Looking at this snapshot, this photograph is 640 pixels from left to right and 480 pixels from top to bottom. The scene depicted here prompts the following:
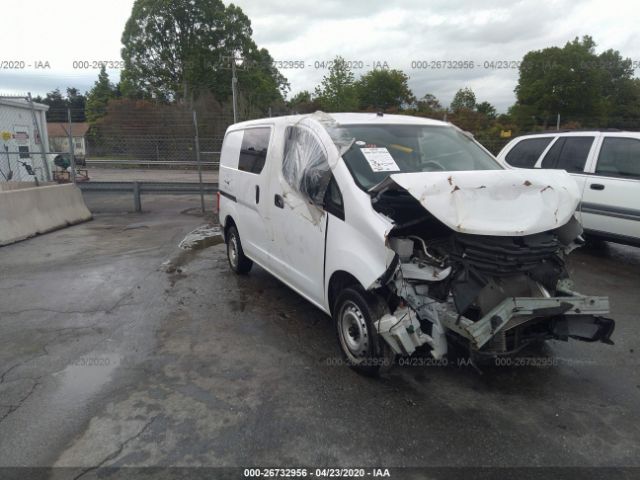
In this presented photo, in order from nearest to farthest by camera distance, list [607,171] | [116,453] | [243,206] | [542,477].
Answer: [542,477]
[116,453]
[243,206]
[607,171]

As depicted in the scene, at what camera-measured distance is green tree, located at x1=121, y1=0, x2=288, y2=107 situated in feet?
144

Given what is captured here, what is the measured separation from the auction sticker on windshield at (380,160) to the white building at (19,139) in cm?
1456

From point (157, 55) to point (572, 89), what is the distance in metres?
40.6

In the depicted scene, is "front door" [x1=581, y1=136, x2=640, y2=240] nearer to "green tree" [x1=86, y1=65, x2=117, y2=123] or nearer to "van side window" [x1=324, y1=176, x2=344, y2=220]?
"van side window" [x1=324, y1=176, x2=344, y2=220]

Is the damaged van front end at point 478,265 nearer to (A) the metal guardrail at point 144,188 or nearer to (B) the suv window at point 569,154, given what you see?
(B) the suv window at point 569,154

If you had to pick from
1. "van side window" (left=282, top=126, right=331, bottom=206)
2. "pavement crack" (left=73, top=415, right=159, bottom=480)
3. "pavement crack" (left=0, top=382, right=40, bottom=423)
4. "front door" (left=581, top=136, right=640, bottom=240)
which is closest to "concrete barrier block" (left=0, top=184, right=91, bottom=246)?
"pavement crack" (left=0, top=382, right=40, bottom=423)

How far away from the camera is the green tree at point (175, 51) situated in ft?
144

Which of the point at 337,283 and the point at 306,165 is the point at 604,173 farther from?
the point at 337,283

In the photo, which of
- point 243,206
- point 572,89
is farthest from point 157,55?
point 243,206

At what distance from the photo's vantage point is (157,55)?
147 ft

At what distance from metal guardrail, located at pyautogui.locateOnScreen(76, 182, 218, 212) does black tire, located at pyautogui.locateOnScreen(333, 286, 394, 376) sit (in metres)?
8.98

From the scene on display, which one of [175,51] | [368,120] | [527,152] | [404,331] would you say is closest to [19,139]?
[368,120]

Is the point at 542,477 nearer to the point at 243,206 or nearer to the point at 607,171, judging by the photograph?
the point at 243,206

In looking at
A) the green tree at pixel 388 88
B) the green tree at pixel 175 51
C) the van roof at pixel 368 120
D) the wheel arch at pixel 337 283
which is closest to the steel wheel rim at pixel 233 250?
the van roof at pixel 368 120
